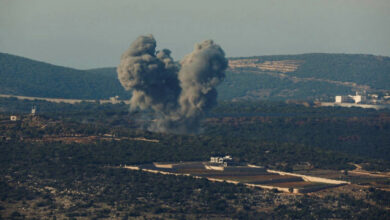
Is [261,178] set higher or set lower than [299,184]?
higher

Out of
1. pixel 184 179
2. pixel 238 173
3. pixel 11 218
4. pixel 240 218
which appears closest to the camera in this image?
pixel 11 218

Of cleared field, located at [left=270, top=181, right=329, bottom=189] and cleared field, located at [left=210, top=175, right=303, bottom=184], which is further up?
cleared field, located at [left=210, top=175, right=303, bottom=184]

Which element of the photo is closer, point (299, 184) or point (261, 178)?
point (299, 184)

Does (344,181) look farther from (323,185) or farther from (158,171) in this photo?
(158,171)

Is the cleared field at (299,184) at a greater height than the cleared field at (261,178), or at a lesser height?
lesser

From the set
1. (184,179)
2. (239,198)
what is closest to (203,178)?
(184,179)

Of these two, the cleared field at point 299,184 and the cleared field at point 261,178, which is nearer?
the cleared field at point 299,184

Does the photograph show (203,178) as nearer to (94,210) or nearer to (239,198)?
(239,198)

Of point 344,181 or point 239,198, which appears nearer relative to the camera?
point 239,198

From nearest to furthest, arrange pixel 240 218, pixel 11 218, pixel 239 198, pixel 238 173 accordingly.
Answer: pixel 11 218 → pixel 240 218 → pixel 239 198 → pixel 238 173

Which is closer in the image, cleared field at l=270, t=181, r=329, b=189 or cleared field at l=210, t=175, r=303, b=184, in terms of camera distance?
cleared field at l=270, t=181, r=329, b=189
